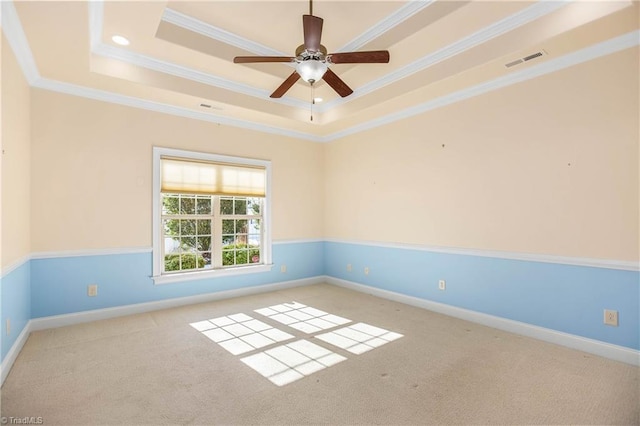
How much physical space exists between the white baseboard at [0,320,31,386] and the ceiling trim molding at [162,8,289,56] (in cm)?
312

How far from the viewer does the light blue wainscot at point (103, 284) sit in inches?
138

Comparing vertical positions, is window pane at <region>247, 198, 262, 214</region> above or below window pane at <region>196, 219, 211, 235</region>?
above

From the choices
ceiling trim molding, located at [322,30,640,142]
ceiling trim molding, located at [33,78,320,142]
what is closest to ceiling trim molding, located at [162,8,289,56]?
ceiling trim molding, located at [33,78,320,142]

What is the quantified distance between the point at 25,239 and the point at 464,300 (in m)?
4.79

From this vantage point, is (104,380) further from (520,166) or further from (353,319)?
(520,166)

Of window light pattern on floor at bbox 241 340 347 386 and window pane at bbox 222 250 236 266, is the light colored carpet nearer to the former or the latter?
window light pattern on floor at bbox 241 340 347 386

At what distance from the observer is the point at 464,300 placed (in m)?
3.85

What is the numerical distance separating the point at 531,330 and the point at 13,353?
15.6ft

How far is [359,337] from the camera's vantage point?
3.28 meters

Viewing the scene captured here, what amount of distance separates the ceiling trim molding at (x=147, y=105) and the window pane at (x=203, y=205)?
1.13 m

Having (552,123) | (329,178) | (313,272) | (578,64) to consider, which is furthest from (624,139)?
(313,272)

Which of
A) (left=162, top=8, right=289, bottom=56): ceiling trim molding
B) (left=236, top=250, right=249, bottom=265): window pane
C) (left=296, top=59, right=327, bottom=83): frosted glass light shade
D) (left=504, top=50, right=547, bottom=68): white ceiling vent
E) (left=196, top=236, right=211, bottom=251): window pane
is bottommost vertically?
(left=236, top=250, right=249, bottom=265): window pane

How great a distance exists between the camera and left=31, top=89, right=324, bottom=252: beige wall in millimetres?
3498

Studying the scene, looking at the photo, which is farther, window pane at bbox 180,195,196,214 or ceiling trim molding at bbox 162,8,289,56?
window pane at bbox 180,195,196,214
